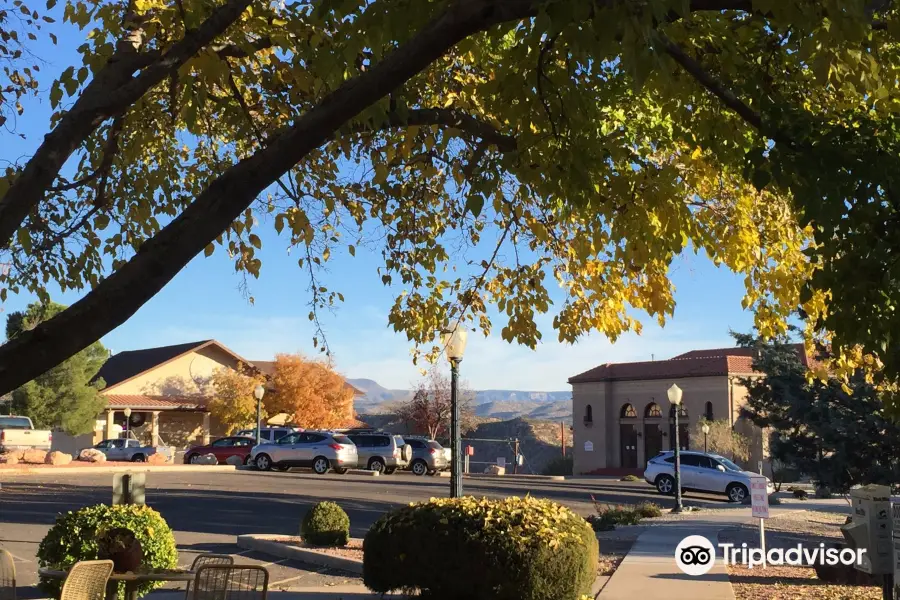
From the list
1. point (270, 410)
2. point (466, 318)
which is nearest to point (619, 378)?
point (270, 410)

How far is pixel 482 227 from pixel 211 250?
3942 millimetres

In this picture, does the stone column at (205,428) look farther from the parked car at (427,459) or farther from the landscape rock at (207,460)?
the parked car at (427,459)

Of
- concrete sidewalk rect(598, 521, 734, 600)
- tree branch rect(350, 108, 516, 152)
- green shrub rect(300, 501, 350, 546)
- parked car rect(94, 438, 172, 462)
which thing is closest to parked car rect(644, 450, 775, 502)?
concrete sidewalk rect(598, 521, 734, 600)

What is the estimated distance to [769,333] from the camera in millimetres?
11602

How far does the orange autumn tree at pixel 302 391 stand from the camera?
5706 centimetres

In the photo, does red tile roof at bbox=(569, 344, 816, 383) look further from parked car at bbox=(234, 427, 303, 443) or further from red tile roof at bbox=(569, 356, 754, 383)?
parked car at bbox=(234, 427, 303, 443)

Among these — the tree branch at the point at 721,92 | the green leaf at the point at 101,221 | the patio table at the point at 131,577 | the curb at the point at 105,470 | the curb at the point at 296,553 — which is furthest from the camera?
the curb at the point at 105,470

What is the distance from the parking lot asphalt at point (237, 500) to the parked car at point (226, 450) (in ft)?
18.6

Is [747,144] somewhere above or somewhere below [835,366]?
above

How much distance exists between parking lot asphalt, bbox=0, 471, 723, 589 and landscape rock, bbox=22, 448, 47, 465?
6.99m

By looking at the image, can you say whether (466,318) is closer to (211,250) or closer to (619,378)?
(211,250)

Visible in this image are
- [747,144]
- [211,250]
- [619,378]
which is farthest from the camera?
[619,378]

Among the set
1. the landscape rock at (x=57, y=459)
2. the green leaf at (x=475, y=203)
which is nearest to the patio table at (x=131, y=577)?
the green leaf at (x=475, y=203)

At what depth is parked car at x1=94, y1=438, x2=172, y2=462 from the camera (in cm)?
4366
